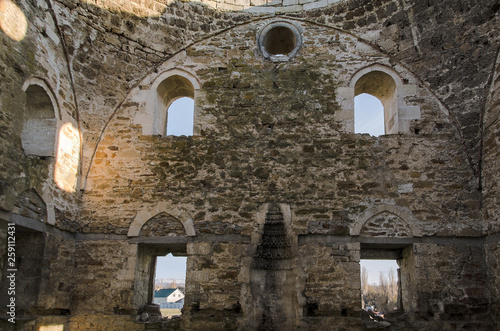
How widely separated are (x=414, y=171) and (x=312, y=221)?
1865 mm

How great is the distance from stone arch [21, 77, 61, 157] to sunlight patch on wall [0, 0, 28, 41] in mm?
759

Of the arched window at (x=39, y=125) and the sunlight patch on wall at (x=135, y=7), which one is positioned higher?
the sunlight patch on wall at (x=135, y=7)

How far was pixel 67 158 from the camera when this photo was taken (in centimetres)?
706

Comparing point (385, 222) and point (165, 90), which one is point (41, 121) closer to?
point (165, 90)

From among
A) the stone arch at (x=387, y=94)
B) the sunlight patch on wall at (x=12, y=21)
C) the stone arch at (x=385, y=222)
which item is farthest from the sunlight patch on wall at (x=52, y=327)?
the stone arch at (x=387, y=94)

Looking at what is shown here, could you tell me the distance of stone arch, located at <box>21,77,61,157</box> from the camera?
658 centimetres

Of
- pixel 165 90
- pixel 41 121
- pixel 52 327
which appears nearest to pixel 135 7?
pixel 165 90

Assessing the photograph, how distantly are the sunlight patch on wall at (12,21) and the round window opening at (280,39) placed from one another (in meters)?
3.92

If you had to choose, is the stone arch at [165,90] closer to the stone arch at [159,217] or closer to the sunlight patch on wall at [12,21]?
the stone arch at [159,217]

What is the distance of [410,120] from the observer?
7.52 metres

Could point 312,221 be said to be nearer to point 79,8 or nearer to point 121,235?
point 121,235

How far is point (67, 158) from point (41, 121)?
2.27 ft

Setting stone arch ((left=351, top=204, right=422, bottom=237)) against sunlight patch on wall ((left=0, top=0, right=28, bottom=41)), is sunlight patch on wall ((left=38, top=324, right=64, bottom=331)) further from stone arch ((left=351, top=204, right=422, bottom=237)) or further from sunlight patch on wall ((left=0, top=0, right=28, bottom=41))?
stone arch ((left=351, top=204, right=422, bottom=237))

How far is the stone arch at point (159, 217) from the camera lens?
7262mm
